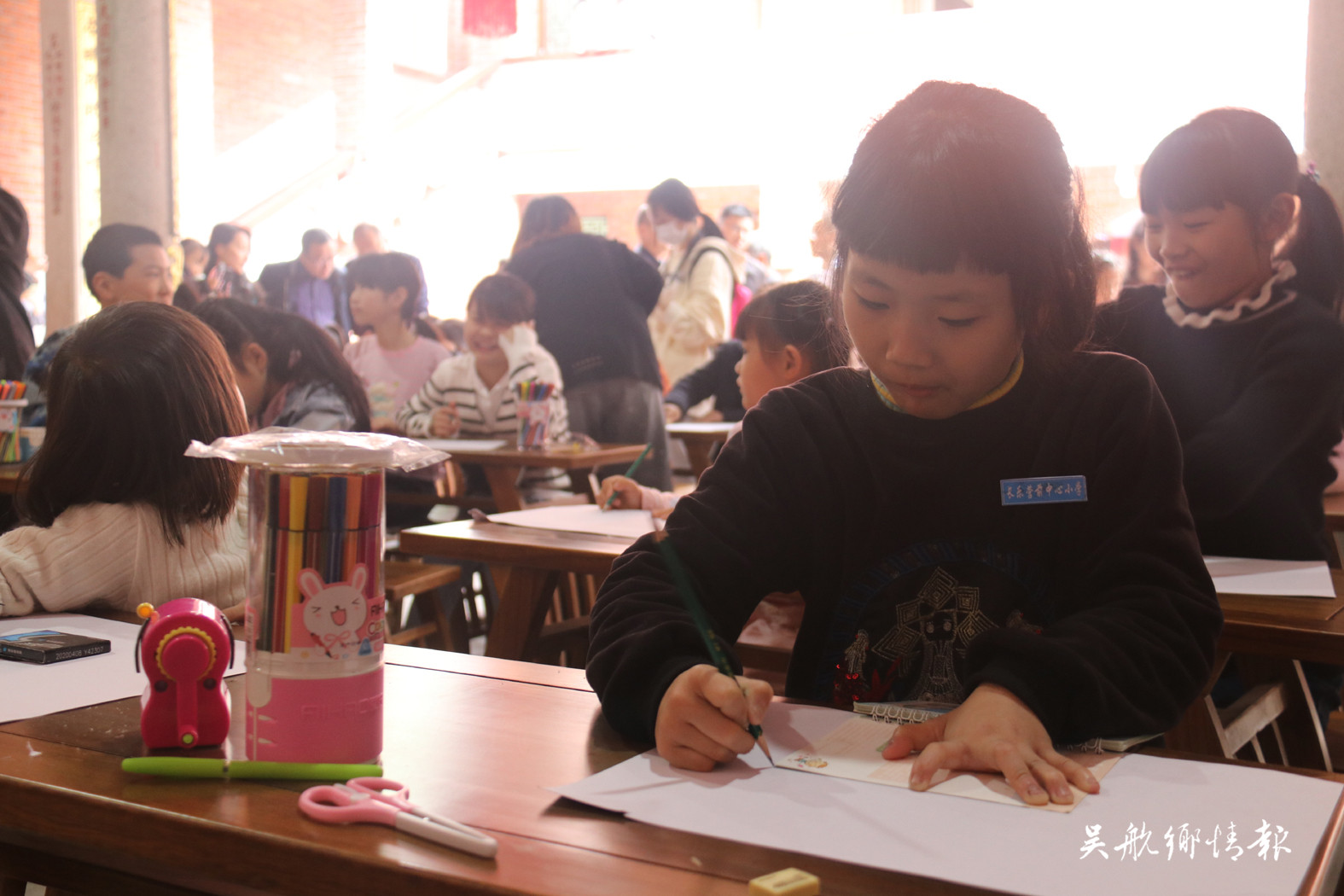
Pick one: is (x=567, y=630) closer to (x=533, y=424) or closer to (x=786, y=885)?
(x=533, y=424)

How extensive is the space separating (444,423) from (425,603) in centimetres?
116

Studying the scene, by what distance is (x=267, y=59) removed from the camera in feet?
36.5

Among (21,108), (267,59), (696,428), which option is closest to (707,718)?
(696,428)

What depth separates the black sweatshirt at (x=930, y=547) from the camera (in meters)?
0.81

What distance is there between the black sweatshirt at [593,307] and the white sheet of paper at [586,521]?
1813 millimetres

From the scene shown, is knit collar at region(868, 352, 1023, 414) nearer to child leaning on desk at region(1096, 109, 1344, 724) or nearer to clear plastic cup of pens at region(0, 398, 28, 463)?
child leaning on desk at region(1096, 109, 1344, 724)

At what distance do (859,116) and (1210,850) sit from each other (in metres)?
0.67

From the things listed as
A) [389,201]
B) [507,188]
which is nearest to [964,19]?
[507,188]

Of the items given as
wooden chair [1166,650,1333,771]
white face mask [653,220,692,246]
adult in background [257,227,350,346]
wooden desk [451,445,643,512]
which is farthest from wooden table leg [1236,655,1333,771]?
adult in background [257,227,350,346]

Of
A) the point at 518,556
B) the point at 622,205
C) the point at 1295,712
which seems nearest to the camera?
the point at 1295,712

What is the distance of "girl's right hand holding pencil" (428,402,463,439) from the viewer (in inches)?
140

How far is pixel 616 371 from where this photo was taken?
3857mm

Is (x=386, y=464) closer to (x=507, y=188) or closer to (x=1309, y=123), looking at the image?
(x=1309, y=123)

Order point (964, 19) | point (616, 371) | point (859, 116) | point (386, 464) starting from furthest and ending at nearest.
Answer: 1. point (964, 19)
2. point (616, 371)
3. point (859, 116)
4. point (386, 464)
